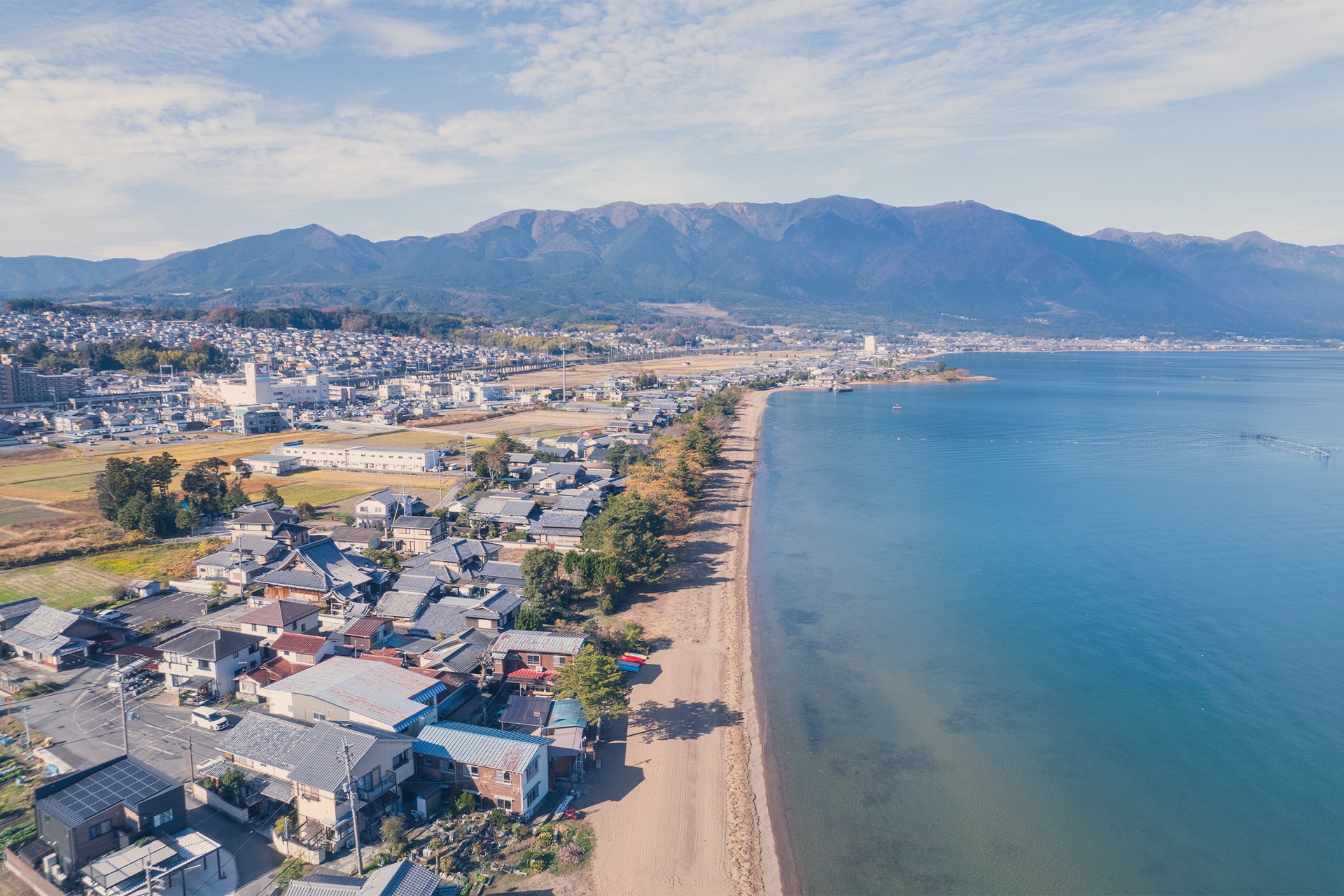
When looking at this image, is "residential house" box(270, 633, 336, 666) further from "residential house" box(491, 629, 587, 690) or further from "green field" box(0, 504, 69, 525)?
"green field" box(0, 504, 69, 525)

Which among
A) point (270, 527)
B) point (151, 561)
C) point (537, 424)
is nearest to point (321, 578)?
point (270, 527)

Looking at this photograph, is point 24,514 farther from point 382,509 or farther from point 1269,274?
point 1269,274

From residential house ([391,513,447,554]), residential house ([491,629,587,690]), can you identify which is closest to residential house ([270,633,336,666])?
residential house ([491,629,587,690])

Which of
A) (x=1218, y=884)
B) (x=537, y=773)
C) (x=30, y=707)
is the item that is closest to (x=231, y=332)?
(x=30, y=707)

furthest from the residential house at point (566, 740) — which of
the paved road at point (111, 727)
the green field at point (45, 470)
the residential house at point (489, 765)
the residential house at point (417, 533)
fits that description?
the green field at point (45, 470)

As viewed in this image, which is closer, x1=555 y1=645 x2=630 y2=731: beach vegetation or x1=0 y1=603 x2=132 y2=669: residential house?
x1=555 y1=645 x2=630 y2=731: beach vegetation
